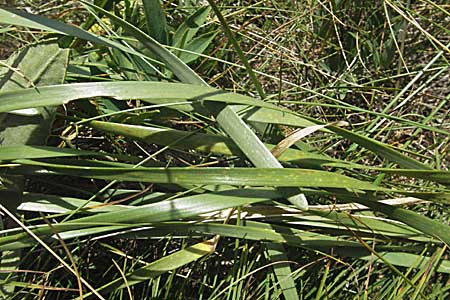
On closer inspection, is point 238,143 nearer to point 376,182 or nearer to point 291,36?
point 376,182

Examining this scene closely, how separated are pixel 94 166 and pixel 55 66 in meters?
0.17

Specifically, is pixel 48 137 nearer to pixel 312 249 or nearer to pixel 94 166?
pixel 94 166

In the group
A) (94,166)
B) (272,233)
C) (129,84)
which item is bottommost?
(272,233)

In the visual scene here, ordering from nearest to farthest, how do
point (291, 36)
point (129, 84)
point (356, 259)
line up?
point (129, 84)
point (356, 259)
point (291, 36)

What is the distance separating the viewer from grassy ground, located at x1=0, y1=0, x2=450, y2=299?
845 mm

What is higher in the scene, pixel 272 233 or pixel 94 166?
pixel 94 166

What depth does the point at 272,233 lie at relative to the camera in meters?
0.94

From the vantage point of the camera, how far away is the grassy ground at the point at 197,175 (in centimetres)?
84

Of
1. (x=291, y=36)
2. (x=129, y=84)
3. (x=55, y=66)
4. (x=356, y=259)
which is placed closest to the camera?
(x=129, y=84)

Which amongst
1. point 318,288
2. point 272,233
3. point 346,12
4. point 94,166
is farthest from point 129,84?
point 346,12

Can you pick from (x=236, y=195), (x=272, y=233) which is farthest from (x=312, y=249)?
(x=236, y=195)

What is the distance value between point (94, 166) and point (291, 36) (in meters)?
0.52

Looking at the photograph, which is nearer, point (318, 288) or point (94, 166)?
point (94, 166)

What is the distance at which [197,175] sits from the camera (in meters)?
0.84
